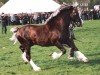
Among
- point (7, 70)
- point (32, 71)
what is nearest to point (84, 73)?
point (32, 71)

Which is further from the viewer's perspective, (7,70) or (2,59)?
(2,59)

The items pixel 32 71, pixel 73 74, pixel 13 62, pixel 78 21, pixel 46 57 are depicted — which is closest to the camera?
pixel 73 74

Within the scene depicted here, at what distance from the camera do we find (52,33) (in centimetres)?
1412

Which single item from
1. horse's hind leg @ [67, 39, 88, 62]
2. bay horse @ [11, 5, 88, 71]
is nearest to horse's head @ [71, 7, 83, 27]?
bay horse @ [11, 5, 88, 71]

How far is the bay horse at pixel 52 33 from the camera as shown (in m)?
14.1

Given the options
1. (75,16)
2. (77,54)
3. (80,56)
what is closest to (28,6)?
(75,16)

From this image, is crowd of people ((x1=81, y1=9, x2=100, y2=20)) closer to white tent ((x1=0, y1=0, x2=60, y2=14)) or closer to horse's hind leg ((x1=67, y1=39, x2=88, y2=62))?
white tent ((x1=0, y1=0, x2=60, y2=14))

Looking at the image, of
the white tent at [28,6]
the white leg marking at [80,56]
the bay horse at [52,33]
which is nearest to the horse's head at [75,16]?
the bay horse at [52,33]

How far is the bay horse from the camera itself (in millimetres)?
14117

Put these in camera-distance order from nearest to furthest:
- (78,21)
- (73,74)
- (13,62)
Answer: (73,74) → (78,21) → (13,62)

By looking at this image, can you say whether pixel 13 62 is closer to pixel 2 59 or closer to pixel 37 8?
pixel 2 59

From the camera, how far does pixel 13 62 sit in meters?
16.2

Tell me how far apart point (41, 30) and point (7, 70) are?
1.80 meters

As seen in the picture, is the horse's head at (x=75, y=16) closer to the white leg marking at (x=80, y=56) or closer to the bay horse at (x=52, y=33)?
the bay horse at (x=52, y=33)
